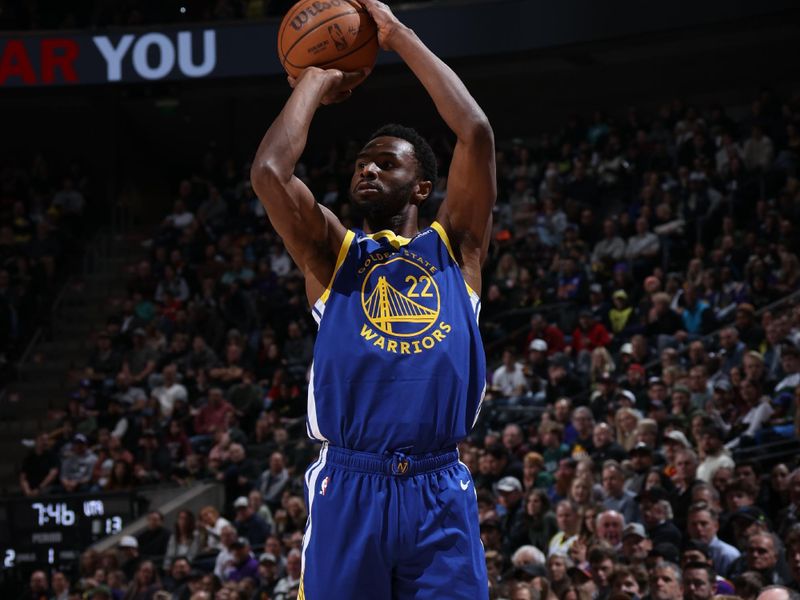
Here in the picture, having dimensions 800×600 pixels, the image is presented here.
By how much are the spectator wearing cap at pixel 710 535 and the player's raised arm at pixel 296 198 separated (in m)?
4.29

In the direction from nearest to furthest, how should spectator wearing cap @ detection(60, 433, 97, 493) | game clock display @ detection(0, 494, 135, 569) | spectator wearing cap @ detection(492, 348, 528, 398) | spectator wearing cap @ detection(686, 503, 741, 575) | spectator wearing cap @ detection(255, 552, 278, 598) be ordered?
spectator wearing cap @ detection(686, 503, 741, 575)
spectator wearing cap @ detection(255, 552, 278, 598)
spectator wearing cap @ detection(492, 348, 528, 398)
game clock display @ detection(0, 494, 135, 569)
spectator wearing cap @ detection(60, 433, 97, 493)

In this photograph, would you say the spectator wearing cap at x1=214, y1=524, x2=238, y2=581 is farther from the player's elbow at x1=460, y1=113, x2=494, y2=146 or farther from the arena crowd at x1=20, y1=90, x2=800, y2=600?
the player's elbow at x1=460, y1=113, x2=494, y2=146

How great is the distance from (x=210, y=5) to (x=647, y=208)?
850 centimetres

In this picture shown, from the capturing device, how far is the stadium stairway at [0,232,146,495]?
16.8m

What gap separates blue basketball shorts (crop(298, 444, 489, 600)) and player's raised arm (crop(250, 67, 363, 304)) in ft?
1.87

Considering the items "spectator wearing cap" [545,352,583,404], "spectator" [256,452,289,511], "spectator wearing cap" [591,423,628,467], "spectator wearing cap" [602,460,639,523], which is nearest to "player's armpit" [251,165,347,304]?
"spectator wearing cap" [602,460,639,523]

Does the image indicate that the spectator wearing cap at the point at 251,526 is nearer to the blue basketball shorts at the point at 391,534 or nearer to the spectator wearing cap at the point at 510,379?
the spectator wearing cap at the point at 510,379

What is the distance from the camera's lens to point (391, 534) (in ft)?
11.5

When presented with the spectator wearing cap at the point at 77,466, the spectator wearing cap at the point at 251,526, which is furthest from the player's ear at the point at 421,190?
the spectator wearing cap at the point at 77,466

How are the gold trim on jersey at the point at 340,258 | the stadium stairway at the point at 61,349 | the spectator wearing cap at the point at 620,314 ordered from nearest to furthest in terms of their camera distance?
1. the gold trim on jersey at the point at 340,258
2. the spectator wearing cap at the point at 620,314
3. the stadium stairway at the point at 61,349

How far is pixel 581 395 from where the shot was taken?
1145cm

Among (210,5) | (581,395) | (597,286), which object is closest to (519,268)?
(597,286)

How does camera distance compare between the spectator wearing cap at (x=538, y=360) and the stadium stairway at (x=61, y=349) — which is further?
the stadium stairway at (x=61, y=349)

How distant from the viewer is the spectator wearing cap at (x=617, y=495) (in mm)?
8438
